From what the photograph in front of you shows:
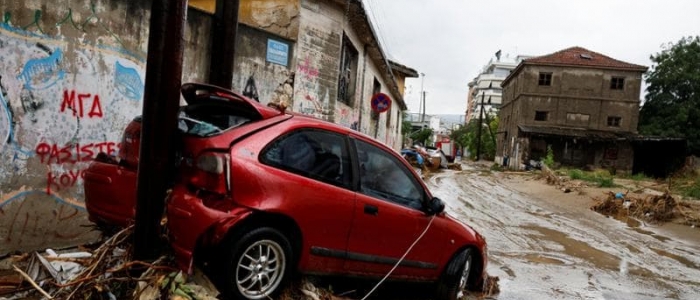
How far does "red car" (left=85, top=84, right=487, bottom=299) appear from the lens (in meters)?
3.13

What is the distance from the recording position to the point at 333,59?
31.1 ft

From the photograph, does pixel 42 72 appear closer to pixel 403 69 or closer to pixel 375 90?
pixel 375 90

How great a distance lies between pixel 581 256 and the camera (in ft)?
25.8

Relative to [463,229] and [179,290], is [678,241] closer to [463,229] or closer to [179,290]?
[463,229]

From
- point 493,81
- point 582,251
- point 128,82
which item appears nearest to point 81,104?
point 128,82

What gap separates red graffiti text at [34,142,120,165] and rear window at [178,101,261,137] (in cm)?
231

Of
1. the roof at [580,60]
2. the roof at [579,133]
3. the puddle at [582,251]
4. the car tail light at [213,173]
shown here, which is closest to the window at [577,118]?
the roof at [579,133]

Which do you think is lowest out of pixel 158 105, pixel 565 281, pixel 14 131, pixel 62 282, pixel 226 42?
pixel 565 281

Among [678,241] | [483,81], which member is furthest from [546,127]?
[483,81]

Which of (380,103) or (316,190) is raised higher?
(380,103)

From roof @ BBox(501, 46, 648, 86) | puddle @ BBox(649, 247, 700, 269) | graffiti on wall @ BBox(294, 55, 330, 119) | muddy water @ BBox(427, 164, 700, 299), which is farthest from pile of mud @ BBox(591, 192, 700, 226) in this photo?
roof @ BBox(501, 46, 648, 86)

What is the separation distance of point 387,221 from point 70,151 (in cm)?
392

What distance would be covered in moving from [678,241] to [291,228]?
10.5 m

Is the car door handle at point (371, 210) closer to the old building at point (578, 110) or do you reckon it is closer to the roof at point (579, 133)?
the old building at point (578, 110)
